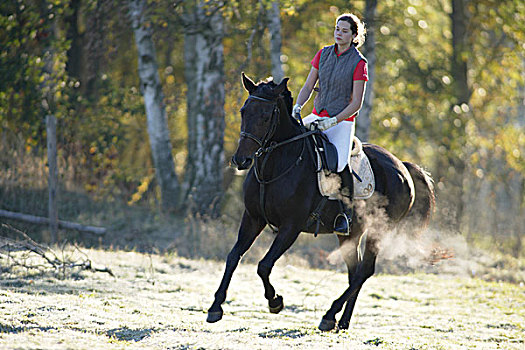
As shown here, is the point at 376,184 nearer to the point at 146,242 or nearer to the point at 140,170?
the point at 146,242

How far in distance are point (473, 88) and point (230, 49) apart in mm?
7404

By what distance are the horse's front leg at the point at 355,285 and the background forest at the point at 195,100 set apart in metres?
6.27

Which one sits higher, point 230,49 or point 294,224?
point 230,49

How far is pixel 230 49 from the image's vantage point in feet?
62.4

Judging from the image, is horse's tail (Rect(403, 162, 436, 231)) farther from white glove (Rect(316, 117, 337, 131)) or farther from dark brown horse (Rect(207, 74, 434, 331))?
white glove (Rect(316, 117, 337, 131))

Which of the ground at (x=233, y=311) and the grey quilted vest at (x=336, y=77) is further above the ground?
the grey quilted vest at (x=336, y=77)

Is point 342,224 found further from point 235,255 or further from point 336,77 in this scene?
point 336,77

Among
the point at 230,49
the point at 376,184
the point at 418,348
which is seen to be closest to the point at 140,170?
the point at 230,49

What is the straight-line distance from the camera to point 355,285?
7727 mm

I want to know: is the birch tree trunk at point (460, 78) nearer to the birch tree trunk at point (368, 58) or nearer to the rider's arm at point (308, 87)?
the birch tree trunk at point (368, 58)

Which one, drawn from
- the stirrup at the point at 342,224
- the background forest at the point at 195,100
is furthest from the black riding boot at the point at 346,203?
the background forest at the point at 195,100

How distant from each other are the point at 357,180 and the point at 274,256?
1.56 meters

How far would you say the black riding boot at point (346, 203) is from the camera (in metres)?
7.34

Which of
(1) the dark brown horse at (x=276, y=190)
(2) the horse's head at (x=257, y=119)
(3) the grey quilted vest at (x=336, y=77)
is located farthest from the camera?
(3) the grey quilted vest at (x=336, y=77)
